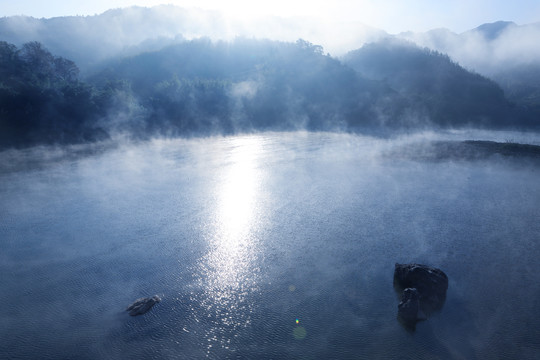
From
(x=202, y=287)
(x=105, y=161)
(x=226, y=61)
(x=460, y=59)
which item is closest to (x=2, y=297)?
(x=202, y=287)

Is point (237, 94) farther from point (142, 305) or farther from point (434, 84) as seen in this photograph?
point (142, 305)

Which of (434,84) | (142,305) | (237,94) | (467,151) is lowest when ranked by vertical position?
(467,151)

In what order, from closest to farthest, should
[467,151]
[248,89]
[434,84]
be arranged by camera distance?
1. [467,151]
2. [248,89]
3. [434,84]

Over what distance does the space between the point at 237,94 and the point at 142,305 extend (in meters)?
65.8

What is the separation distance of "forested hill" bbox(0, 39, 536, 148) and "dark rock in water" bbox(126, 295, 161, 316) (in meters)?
38.6

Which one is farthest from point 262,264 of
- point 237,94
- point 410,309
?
point 237,94

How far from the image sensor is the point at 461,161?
30.8 metres

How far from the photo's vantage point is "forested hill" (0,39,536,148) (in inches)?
1794

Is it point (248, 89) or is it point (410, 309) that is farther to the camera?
point (248, 89)

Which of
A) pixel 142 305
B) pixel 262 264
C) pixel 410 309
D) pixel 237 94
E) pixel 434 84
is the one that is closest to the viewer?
pixel 410 309

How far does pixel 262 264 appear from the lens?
11883 millimetres

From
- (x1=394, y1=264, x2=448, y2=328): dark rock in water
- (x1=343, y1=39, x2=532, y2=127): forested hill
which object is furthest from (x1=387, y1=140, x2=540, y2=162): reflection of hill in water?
(x1=343, y1=39, x2=532, y2=127): forested hill

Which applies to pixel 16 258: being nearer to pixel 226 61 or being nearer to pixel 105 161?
pixel 105 161

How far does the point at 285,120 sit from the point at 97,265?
2345 inches
